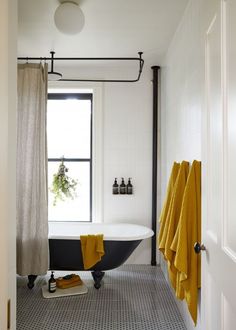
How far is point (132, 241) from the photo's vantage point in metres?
3.06

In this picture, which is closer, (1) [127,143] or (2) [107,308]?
(2) [107,308]

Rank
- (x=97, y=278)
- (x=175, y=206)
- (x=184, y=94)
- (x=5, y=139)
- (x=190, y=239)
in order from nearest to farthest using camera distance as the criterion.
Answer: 1. (x=5, y=139)
2. (x=190, y=239)
3. (x=175, y=206)
4. (x=184, y=94)
5. (x=97, y=278)

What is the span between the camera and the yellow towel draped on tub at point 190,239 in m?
1.94

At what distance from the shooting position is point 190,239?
202cm

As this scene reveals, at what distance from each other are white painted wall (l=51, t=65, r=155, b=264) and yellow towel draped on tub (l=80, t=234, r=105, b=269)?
95 centimetres

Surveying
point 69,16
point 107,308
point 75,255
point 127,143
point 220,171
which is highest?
point 69,16

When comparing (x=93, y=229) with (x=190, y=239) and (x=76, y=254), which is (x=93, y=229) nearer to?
(x=76, y=254)

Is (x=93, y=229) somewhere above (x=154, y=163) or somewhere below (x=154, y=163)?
below

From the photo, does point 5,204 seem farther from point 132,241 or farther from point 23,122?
A: point 132,241

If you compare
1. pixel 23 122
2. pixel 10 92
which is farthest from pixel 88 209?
pixel 10 92

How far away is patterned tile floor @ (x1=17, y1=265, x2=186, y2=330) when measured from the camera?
8.15ft

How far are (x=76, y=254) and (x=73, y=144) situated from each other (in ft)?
5.53

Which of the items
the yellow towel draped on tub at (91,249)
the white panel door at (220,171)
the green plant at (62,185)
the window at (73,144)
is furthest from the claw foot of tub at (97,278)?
the white panel door at (220,171)

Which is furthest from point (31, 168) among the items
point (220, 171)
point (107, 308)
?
point (220, 171)
